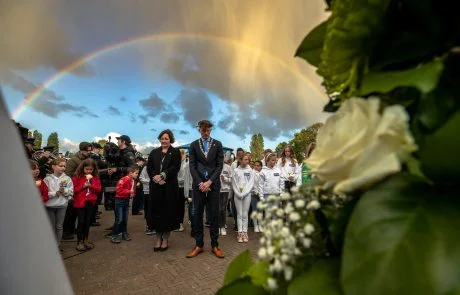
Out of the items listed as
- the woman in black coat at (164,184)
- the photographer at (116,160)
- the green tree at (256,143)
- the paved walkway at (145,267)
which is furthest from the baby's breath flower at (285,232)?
the green tree at (256,143)

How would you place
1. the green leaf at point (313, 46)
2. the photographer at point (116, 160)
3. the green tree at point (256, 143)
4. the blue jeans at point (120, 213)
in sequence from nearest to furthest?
the green leaf at point (313, 46) → the blue jeans at point (120, 213) → the photographer at point (116, 160) → the green tree at point (256, 143)

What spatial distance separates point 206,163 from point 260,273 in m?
5.66

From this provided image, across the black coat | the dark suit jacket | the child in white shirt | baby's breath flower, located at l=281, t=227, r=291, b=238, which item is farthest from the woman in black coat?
baby's breath flower, located at l=281, t=227, r=291, b=238

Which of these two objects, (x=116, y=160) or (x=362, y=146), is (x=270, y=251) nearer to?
(x=362, y=146)

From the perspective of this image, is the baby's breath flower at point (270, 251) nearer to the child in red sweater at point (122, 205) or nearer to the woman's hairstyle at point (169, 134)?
the woman's hairstyle at point (169, 134)

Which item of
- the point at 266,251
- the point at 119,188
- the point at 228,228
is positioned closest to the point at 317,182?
the point at 266,251

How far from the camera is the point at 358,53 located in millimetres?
533

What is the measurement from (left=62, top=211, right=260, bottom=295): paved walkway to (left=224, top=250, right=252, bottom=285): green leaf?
417 cm

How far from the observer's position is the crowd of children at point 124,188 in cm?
628

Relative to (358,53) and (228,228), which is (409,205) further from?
(228,228)

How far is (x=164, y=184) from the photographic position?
6.48m

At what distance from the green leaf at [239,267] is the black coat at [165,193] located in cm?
583

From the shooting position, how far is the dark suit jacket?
6.11 meters

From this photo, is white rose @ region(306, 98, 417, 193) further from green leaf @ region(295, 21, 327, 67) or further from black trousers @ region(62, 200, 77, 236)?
black trousers @ region(62, 200, 77, 236)
